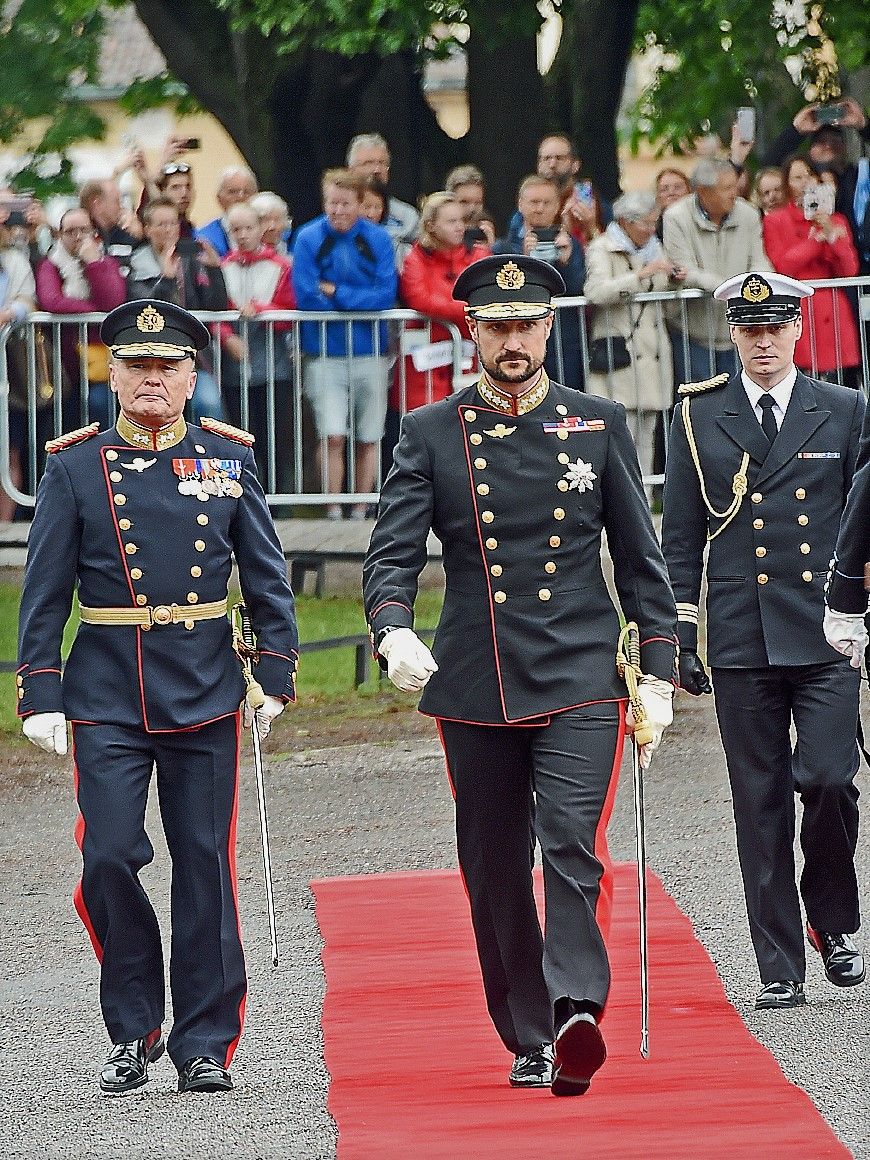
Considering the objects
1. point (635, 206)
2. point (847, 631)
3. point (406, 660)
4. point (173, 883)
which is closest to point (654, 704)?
point (406, 660)

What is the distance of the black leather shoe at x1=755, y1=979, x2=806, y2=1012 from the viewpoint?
6844mm

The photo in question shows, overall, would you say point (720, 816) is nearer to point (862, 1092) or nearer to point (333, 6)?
point (862, 1092)

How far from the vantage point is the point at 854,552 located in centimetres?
657

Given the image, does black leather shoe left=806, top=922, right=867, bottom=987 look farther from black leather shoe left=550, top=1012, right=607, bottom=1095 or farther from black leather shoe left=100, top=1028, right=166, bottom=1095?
black leather shoe left=100, top=1028, right=166, bottom=1095

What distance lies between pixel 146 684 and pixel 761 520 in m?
2.03

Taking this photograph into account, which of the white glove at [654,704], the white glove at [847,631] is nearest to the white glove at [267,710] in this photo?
the white glove at [654,704]

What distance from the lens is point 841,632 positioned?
6617mm

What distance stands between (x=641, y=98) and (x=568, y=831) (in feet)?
58.1

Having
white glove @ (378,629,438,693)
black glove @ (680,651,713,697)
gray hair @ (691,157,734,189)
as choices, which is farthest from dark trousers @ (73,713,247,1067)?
gray hair @ (691,157,734,189)

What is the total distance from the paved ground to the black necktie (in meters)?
1.66

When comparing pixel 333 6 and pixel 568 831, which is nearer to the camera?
pixel 568 831

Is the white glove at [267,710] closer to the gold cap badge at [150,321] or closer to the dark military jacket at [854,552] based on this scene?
the gold cap badge at [150,321]

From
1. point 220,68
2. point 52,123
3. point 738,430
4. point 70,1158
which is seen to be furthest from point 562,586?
point 52,123

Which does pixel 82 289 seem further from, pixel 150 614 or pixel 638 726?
pixel 638 726
